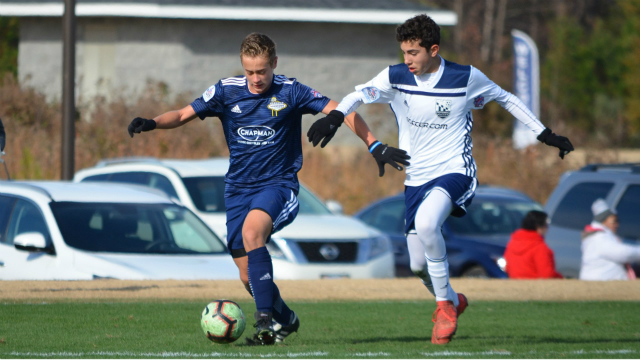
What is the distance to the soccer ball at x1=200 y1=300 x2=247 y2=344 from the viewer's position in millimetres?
6656

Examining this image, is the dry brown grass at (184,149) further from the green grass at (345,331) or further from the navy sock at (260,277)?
the navy sock at (260,277)

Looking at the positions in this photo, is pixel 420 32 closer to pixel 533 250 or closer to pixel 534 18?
pixel 533 250

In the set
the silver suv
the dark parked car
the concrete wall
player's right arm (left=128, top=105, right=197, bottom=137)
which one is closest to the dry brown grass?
the concrete wall

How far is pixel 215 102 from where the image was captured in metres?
7.00

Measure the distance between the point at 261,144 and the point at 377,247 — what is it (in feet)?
20.9

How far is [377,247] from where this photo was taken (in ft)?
42.8

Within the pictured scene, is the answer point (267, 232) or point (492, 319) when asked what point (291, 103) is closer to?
point (267, 232)

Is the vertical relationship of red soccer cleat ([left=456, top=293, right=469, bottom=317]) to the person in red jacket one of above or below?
above

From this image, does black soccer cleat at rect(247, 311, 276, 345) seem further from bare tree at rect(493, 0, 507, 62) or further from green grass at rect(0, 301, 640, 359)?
bare tree at rect(493, 0, 507, 62)

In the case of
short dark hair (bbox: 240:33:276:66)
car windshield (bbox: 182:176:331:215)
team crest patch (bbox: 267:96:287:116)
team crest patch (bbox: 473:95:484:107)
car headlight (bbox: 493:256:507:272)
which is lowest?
car headlight (bbox: 493:256:507:272)

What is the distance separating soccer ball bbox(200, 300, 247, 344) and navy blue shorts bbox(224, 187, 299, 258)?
464 mm

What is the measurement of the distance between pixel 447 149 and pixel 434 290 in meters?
0.99

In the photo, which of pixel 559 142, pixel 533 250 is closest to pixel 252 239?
pixel 559 142

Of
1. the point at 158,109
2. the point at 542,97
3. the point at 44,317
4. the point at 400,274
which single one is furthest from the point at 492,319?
the point at 542,97
